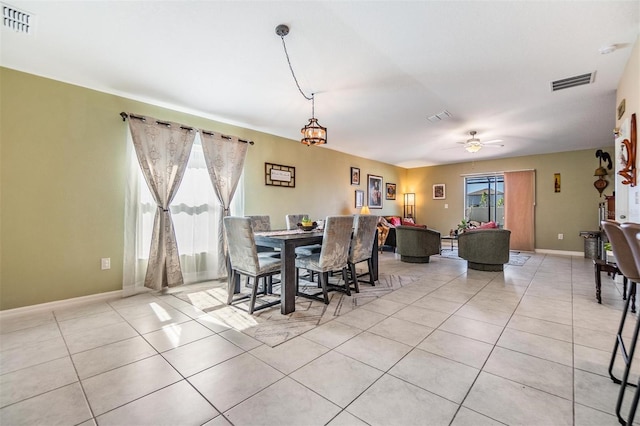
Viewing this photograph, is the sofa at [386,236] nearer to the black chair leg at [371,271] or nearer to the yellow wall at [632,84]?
the black chair leg at [371,271]

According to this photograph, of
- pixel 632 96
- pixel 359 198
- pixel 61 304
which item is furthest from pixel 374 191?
pixel 61 304

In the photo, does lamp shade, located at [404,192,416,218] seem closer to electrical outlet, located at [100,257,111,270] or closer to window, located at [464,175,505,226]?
window, located at [464,175,505,226]

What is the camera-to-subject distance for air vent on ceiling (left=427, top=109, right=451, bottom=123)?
4008mm

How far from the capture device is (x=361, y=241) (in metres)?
3.42

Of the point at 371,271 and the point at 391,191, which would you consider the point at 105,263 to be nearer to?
the point at 371,271

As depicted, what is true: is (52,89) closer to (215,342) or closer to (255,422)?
(215,342)

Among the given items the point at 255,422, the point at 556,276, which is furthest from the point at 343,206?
the point at 255,422

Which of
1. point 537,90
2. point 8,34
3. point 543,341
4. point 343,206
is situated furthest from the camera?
point 343,206

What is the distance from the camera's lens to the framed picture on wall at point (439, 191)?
8349mm

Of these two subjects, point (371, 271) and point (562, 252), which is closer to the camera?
point (371, 271)

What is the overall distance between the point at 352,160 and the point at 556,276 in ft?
14.9

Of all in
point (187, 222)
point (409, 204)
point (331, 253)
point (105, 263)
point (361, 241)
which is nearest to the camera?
point (331, 253)

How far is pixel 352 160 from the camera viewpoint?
22.6 feet

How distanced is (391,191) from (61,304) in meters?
7.56
